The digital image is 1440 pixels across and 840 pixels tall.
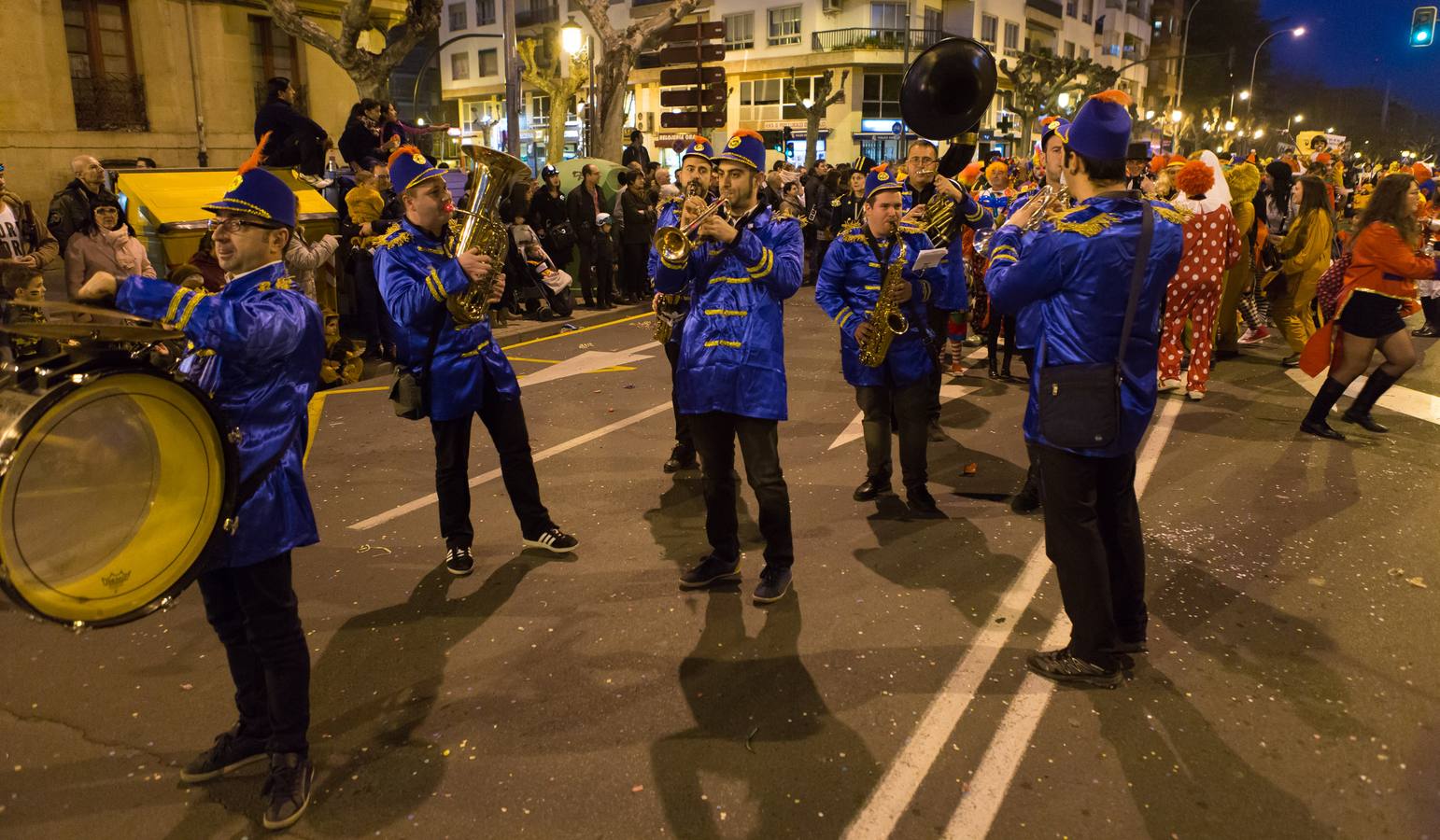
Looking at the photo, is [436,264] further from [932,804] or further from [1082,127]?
[932,804]

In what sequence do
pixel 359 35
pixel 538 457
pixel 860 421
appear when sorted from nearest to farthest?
pixel 538 457
pixel 860 421
pixel 359 35

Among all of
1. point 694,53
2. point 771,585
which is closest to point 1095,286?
point 771,585

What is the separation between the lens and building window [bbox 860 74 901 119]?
164 ft

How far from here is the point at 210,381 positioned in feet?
9.75

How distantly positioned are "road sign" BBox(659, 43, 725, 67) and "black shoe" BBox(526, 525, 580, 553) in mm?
12613

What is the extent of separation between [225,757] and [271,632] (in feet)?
1.90

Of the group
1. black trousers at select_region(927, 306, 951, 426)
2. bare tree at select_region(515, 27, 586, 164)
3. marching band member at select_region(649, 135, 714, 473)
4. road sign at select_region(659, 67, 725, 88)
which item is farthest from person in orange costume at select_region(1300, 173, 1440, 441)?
bare tree at select_region(515, 27, 586, 164)

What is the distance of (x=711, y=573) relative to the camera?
187 inches

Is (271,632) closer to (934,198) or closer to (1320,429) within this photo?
(934,198)

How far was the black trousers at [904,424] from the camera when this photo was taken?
5.76m

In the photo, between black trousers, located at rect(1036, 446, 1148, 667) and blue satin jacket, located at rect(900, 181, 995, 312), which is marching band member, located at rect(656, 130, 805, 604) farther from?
blue satin jacket, located at rect(900, 181, 995, 312)

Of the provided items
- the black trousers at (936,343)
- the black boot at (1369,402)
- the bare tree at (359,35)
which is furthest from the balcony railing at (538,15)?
the black boot at (1369,402)

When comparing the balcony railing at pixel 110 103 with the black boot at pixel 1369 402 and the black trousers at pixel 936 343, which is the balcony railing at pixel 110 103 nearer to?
the black trousers at pixel 936 343

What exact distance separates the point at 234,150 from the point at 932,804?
2226 cm
